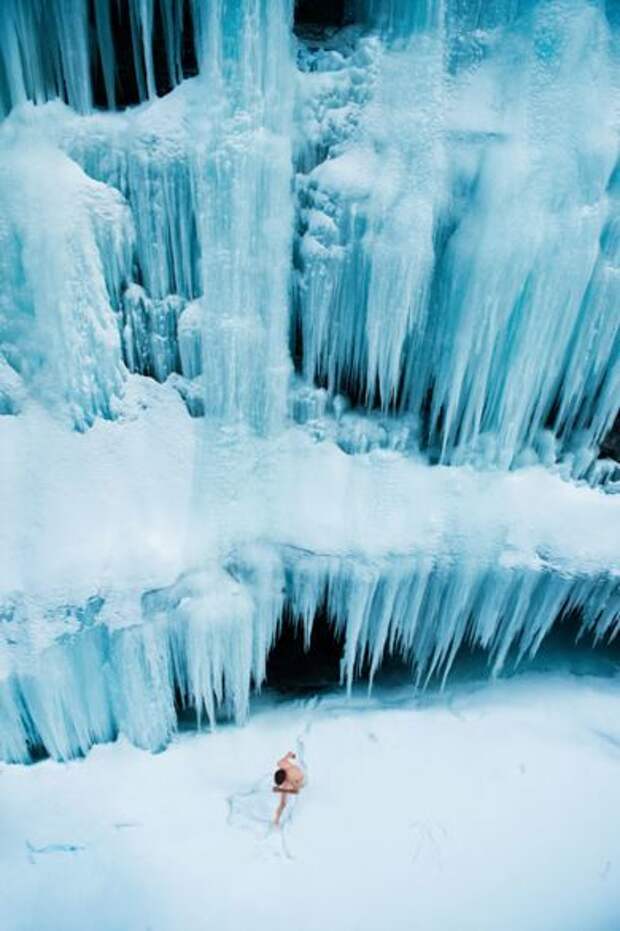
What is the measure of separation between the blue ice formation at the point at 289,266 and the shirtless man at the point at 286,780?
A: 616 millimetres

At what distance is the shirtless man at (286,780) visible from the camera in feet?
13.3

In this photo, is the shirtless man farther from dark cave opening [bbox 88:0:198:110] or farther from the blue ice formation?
dark cave opening [bbox 88:0:198:110]

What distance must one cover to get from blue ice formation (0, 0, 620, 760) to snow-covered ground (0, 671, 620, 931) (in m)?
0.46

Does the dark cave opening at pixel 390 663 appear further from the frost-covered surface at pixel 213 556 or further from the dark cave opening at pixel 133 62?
the dark cave opening at pixel 133 62

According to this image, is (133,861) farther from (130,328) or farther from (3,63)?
(3,63)

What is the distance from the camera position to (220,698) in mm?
4617

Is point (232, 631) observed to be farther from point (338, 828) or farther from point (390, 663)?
point (390, 663)

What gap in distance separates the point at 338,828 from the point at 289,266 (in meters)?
3.63

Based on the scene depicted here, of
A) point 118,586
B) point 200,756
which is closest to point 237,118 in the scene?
point 118,586

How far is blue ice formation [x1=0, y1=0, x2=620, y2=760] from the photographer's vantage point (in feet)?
11.2

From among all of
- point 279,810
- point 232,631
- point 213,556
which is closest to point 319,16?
point 213,556

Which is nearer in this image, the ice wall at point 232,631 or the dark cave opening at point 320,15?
the dark cave opening at point 320,15

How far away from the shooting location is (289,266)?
3828mm

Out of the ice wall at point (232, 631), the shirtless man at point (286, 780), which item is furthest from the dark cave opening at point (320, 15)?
the shirtless man at point (286, 780)
